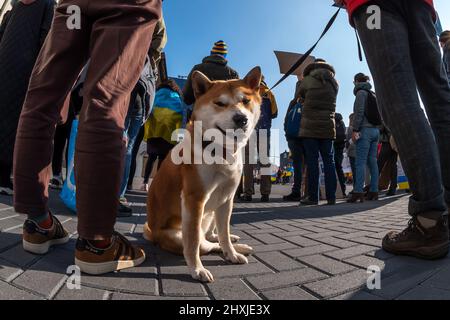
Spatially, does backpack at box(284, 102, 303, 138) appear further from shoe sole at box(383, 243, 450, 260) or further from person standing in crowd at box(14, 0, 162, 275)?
person standing in crowd at box(14, 0, 162, 275)

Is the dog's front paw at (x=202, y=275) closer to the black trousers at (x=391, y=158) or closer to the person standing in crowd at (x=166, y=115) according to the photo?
the person standing in crowd at (x=166, y=115)

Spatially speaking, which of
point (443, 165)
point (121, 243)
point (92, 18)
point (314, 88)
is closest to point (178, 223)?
point (121, 243)

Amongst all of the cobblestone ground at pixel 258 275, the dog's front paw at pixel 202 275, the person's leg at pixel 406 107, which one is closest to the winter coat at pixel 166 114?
the cobblestone ground at pixel 258 275

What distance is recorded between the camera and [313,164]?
16.7ft

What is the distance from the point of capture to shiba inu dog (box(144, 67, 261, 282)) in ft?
5.41

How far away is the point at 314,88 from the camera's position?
16.9ft

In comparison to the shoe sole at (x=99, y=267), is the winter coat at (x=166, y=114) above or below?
above

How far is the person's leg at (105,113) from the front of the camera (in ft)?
4.57

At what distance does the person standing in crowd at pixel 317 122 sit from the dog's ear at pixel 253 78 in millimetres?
3121

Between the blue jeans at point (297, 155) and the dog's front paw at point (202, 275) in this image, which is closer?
the dog's front paw at point (202, 275)

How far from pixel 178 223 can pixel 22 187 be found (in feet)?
3.03

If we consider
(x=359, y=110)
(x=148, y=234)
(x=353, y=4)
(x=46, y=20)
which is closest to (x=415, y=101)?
(x=353, y=4)

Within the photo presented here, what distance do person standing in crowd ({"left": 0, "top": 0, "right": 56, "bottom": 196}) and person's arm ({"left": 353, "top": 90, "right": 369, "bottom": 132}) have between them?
534cm

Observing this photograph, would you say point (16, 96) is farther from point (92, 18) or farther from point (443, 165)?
point (443, 165)
